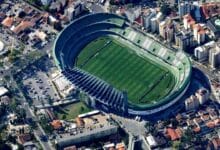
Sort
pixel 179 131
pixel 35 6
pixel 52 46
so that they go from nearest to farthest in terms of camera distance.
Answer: pixel 179 131 < pixel 52 46 < pixel 35 6

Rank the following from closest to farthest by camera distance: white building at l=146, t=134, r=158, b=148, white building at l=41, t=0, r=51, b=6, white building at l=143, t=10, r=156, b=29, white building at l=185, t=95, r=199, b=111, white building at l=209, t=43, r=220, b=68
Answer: white building at l=146, t=134, r=158, b=148 < white building at l=185, t=95, r=199, b=111 < white building at l=209, t=43, r=220, b=68 < white building at l=143, t=10, r=156, b=29 < white building at l=41, t=0, r=51, b=6

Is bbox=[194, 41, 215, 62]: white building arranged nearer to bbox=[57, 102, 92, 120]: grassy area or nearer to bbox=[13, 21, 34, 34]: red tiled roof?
bbox=[57, 102, 92, 120]: grassy area

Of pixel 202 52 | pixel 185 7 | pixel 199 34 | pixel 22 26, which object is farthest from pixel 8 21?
pixel 202 52

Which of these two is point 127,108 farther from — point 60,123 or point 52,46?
point 52,46

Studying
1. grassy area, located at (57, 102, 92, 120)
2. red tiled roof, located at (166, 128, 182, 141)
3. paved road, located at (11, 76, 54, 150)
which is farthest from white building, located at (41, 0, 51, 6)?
red tiled roof, located at (166, 128, 182, 141)

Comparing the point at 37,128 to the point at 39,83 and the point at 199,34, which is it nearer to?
the point at 39,83

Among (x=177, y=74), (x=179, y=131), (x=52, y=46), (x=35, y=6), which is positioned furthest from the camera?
(x=35, y=6)

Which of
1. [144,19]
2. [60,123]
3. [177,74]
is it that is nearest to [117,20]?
[144,19]

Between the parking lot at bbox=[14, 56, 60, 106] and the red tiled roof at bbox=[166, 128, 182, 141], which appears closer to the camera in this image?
the red tiled roof at bbox=[166, 128, 182, 141]
